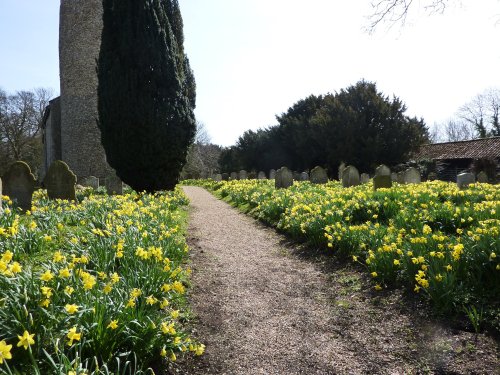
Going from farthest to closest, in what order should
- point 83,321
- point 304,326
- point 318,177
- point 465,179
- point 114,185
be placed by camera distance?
point 318,177, point 114,185, point 465,179, point 304,326, point 83,321

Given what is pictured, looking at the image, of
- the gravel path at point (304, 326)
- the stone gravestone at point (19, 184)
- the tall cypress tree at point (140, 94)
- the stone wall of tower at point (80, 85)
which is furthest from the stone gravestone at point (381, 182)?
the stone wall of tower at point (80, 85)

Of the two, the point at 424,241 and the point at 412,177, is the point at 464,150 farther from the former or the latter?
the point at 424,241

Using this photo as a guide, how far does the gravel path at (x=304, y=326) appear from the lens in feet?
8.94

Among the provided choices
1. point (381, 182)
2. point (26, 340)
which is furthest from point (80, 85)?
point (26, 340)

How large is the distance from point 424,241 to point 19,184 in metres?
7.54

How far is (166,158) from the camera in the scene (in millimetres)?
12000

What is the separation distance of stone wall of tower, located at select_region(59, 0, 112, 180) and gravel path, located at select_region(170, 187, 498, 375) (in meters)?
20.6

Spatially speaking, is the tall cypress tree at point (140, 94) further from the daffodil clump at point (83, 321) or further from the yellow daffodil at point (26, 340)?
the yellow daffodil at point (26, 340)

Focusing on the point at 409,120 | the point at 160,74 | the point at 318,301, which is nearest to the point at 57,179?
the point at 160,74

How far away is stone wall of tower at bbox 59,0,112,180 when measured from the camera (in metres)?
23.2

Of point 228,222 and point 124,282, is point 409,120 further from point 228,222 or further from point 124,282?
point 124,282

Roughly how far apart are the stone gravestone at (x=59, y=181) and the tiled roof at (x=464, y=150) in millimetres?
22654

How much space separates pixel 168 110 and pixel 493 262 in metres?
10.1

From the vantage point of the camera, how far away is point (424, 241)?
4172 millimetres
